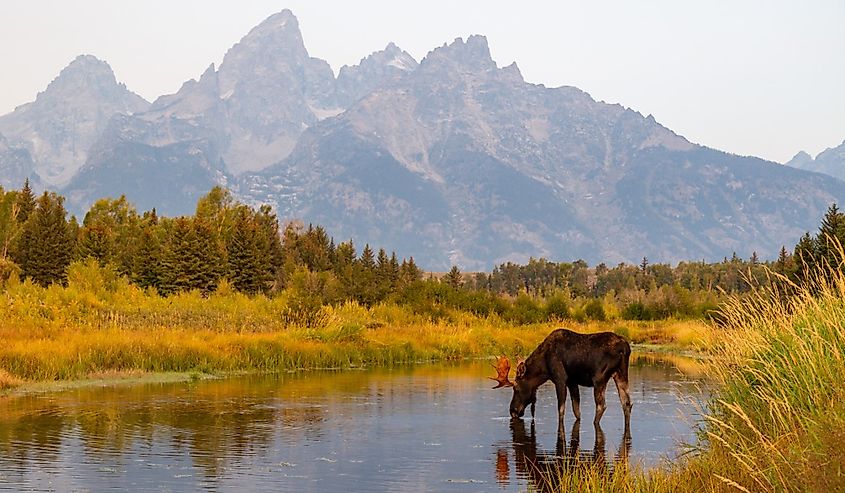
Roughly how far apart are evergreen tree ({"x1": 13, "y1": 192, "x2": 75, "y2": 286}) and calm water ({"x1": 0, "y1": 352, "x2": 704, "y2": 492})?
55.7 m

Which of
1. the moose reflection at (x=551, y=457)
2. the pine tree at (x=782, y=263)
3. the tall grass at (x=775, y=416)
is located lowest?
the moose reflection at (x=551, y=457)

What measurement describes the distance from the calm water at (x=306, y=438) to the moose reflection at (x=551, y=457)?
0.05 m

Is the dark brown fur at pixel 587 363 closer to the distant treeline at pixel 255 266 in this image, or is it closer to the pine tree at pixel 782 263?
the distant treeline at pixel 255 266

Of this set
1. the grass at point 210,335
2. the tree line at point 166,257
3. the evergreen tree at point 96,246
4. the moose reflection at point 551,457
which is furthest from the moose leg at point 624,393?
the evergreen tree at point 96,246

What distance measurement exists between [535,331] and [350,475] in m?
39.1

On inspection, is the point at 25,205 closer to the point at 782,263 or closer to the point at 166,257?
the point at 166,257

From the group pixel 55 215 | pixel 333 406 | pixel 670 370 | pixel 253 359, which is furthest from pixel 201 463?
pixel 55 215

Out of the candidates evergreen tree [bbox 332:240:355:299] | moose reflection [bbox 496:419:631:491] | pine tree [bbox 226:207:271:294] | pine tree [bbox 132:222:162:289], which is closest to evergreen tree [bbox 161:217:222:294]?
pine tree [bbox 132:222:162:289]

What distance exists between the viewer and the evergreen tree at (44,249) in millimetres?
83250

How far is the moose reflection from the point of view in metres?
18.5

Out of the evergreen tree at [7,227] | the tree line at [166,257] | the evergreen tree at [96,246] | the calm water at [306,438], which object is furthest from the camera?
the evergreen tree at [7,227]

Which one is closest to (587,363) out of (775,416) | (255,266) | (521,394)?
(521,394)

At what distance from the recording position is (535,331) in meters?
56.7

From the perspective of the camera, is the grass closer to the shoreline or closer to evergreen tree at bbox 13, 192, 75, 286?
the shoreline
